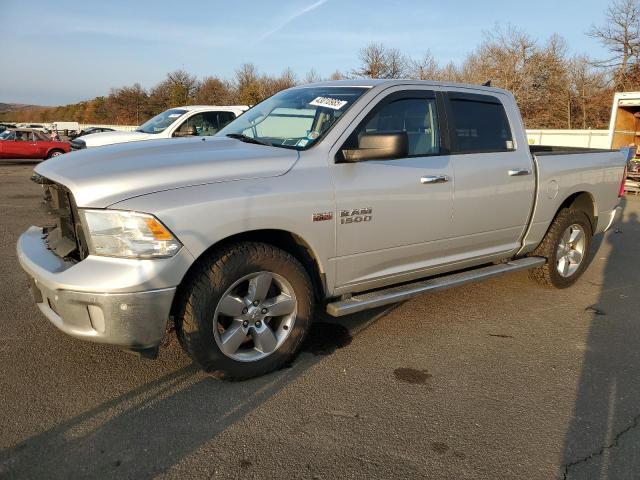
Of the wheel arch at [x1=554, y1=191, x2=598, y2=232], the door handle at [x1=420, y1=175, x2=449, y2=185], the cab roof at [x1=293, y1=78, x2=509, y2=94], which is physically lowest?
the wheel arch at [x1=554, y1=191, x2=598, y2=232]

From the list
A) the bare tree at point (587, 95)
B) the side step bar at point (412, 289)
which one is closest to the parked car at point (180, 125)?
the side step bar at point (412, 289)

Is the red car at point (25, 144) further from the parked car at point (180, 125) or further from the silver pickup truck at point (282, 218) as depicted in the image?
the silver pickup truck at point (282, 218)


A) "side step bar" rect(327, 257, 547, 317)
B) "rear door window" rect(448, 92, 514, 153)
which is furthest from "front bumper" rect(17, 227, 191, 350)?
"rear door window" rect(448, 92, 514, 153)

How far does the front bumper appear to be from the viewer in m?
2.67

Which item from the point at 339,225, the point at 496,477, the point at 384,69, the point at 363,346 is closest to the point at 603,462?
the point at 496,477

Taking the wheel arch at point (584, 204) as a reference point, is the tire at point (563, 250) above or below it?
below

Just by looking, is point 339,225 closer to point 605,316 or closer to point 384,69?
point 605,316

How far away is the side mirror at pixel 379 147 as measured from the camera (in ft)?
10.9

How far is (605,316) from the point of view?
463 centimetres

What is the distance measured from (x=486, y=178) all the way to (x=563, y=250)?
1.75m

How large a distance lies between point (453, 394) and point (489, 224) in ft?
5.63

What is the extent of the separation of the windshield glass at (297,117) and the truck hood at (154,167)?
0.88ft

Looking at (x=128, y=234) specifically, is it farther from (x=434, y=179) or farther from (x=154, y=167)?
(x=434, y=179)

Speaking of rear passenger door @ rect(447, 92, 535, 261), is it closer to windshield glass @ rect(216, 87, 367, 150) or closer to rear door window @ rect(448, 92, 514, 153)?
rear door window @ rect(448, 92, 514, 153)
